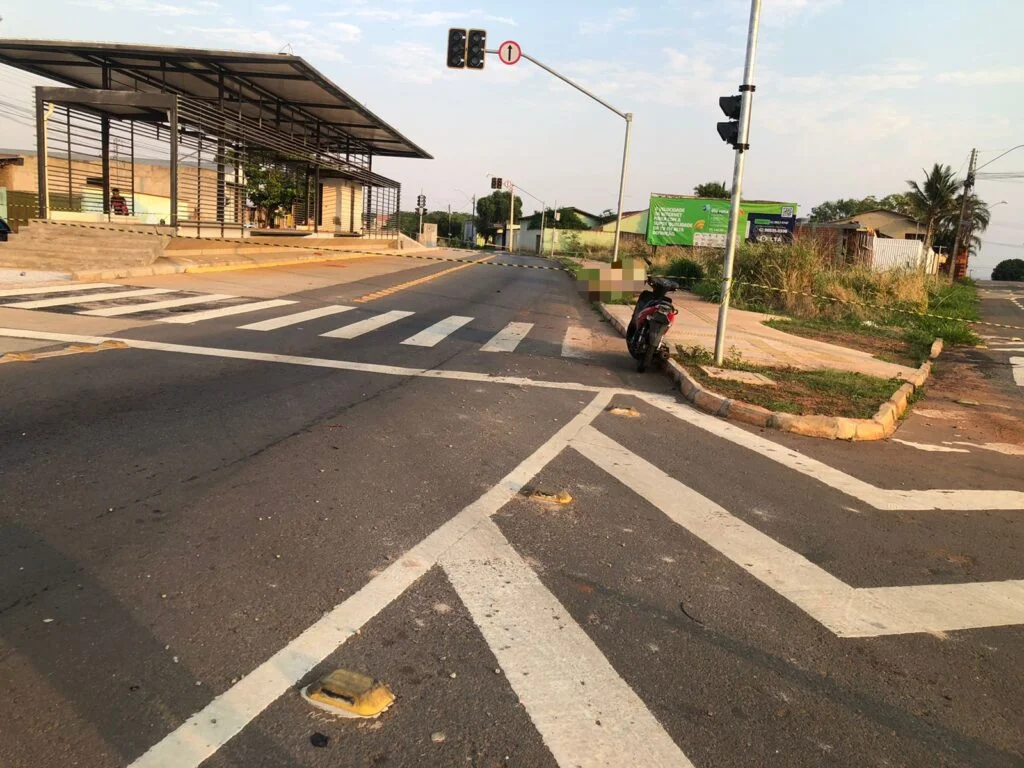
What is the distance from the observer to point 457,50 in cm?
1875

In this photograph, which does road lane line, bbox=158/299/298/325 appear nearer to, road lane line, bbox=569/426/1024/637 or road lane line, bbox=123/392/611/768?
road lane line, bbox=123/392/611/768

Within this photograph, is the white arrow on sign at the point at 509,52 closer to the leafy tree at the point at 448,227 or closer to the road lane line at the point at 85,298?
the road lane line at the point at 85,298

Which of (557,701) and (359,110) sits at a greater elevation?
(359,110)

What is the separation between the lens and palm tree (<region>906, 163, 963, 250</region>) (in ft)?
189

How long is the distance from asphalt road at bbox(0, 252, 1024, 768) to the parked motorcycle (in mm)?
2822

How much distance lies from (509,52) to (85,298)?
12.3 m

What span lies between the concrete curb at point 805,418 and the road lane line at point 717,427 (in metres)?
0.24

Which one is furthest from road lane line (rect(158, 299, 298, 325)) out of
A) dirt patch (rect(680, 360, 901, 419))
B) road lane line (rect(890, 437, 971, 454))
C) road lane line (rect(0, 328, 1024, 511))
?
road lane line (rect(890, 437, 971, 454))

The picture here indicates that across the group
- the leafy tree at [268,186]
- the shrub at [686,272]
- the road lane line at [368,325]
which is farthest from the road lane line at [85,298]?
the shrub at [686,272]

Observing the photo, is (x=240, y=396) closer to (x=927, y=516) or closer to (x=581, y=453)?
(x=581, y=453)

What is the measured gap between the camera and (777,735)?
2635 millimetres

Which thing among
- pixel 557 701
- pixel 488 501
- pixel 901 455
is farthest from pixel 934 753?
pixel 901 455

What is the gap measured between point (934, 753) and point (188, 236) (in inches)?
873

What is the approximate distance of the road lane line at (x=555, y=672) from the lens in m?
2.52
